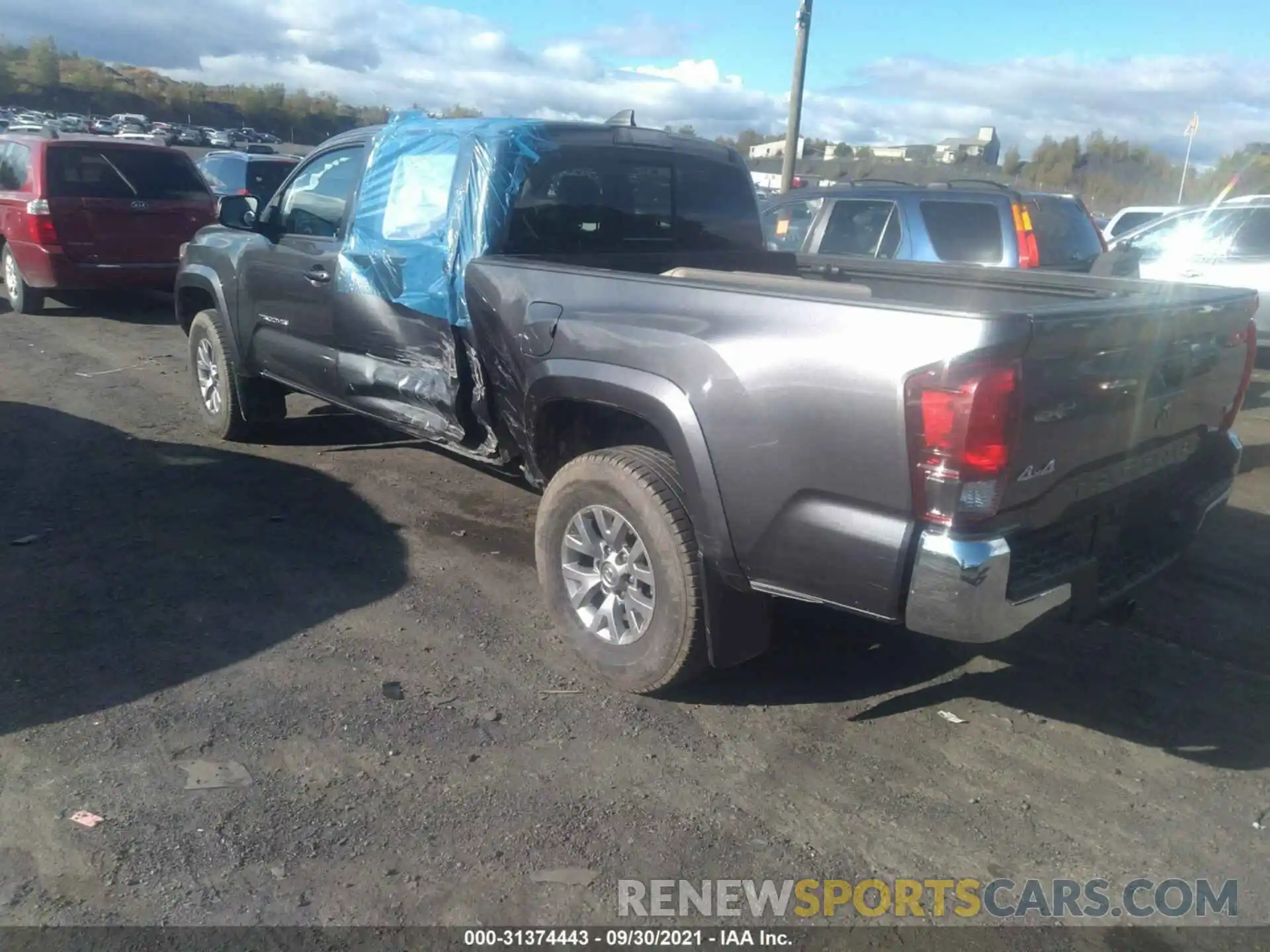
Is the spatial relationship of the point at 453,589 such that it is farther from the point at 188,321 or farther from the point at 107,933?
the point at 188,321

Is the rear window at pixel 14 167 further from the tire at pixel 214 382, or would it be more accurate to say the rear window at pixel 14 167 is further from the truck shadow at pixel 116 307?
the tire at pixel 214 382

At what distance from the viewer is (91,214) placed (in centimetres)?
1072

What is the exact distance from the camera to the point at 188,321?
718cm

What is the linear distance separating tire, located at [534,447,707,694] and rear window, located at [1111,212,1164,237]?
14.3 meters

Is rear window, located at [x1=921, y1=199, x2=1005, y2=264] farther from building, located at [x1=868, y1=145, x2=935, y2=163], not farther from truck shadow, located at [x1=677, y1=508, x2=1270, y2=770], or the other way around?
building, located at [x1=868, y1=145, x2=935, y2=163]

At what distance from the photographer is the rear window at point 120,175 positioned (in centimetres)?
1070

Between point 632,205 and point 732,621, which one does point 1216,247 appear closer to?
point 632,205

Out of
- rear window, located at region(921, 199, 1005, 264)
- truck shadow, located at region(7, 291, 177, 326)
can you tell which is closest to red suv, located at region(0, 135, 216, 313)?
truck shadow, located at region(7, 291, 177, 326)

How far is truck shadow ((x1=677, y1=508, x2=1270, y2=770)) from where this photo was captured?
3.82 metres

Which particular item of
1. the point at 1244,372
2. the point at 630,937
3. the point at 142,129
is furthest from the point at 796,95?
the point at 142,129

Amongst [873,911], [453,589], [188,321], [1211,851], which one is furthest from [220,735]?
[188,321]

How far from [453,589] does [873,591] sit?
7.51 feet

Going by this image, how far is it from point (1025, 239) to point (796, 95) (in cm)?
792

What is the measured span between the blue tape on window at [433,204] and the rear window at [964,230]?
13.9 feet
